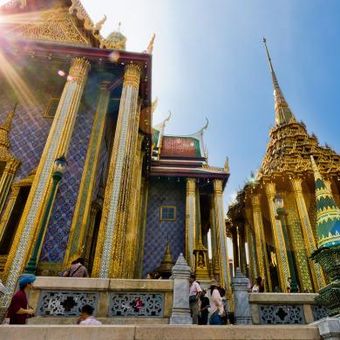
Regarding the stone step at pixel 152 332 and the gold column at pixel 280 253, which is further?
the gold column at pixel 280 253

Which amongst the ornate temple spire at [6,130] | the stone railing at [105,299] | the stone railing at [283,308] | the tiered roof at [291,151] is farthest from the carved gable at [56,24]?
the tiered roof at [291,151]

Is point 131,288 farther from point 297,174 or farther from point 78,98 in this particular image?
point 297,174

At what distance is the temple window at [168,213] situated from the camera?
14.9 meters

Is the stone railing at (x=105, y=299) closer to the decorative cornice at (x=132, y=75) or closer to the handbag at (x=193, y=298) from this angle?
the handbag at (x=193, y=298)

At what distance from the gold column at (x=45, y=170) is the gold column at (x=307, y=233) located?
1313cm

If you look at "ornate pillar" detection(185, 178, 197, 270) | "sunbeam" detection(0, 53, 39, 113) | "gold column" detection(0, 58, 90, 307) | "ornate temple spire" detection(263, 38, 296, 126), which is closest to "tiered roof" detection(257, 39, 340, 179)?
"ornate temple spire" detection(263, 38, 296, 126)

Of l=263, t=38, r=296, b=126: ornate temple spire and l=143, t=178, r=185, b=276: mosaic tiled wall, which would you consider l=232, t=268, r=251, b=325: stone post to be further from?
l=263, t=38, r=296, b=126: ornate temple spire

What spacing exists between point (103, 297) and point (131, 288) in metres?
0.53

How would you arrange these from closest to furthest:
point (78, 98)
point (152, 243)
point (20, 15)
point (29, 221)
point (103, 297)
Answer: point (103, 297) → point (29, 221) → point (78, 98) → point (20, 15) → point (152, 243)

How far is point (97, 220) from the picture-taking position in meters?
9.90

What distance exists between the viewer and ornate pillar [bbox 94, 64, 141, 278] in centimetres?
679

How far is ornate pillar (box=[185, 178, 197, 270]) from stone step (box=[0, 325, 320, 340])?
9.45m

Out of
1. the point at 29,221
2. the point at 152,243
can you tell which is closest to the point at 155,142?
the point at 152,243

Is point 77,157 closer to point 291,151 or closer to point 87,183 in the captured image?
point 87,183
